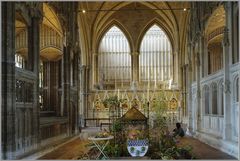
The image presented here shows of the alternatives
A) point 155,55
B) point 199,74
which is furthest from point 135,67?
point 199,74

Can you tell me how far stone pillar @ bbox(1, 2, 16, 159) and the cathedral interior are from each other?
0.10ft

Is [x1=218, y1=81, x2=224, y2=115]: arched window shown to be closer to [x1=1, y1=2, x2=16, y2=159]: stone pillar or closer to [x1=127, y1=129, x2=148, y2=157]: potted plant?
[x1=127, y1=129, x2=148, y2=157]: potted plant

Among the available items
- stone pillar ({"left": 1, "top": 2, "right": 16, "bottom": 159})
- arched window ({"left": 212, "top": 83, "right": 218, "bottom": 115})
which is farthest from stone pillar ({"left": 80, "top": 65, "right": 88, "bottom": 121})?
stone pillar ({"left": 1, "top": 2, "right": 16, "bottom": 159})

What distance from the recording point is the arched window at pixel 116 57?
118 feet

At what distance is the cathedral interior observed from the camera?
41.7ft

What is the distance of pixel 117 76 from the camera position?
118ft

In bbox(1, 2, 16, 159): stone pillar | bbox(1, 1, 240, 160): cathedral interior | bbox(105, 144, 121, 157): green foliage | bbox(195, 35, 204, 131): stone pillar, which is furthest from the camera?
bbox(195, 35, 204, 131): stone pillar

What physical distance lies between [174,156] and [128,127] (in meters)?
5.11

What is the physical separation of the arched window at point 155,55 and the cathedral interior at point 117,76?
0.09 m

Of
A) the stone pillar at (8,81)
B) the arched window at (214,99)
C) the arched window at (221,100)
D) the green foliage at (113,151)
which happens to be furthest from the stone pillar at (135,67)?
the stone pillar at (8,81)

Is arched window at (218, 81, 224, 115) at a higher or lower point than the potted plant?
higher

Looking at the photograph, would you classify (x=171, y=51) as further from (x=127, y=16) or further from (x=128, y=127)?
(x=128, y=127)

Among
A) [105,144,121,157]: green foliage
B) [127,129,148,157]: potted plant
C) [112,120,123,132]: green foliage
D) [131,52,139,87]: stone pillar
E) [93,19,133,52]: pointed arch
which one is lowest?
[105,144,121,157]: green foliage

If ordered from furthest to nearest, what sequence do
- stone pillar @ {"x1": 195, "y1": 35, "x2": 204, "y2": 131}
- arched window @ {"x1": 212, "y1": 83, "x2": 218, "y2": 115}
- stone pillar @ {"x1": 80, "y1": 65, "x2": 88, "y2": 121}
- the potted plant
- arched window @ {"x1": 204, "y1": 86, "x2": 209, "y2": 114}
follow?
1. stone pillar @ {"x1": 80, "y1": 65, "x2": 88, "y2": 121}
2. stone pillar @ {"x1": 195, "y1": 35, "x2": 204, "y2": 131}
3. arched window @ {"x1": 204, "y1": 86, "x2": 209, "y2": 114}
4. arched window @ {"x1": 212, "y1": 83, "x2": 218, "y2": 115}
5. the potted plant
